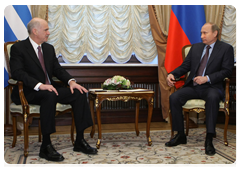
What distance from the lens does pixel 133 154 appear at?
8.45ft

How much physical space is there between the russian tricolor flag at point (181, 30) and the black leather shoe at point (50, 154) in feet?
7.31

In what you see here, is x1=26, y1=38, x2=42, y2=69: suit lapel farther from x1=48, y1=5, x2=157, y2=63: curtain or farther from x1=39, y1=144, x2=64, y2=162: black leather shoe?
x1=48, y1=5, x2=157, y2=63: curtain

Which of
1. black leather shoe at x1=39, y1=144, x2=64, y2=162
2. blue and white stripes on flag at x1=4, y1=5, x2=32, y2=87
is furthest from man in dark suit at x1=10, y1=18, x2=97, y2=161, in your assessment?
blue and white stripes on flag at x1=4, y1=5, x2=32, y2=87

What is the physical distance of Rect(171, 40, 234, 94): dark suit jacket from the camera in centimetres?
297

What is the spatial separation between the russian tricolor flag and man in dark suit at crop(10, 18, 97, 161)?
175 cm

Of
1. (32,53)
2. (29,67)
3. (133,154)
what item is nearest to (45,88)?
(29,67)

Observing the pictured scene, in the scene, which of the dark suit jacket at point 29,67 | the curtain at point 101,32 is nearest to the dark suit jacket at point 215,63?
the curtain at point 101,32

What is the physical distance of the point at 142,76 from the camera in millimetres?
Answer: 4367

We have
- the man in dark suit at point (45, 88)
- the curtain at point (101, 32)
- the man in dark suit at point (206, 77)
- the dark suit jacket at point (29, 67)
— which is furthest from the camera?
the curtain at point (101, 32)

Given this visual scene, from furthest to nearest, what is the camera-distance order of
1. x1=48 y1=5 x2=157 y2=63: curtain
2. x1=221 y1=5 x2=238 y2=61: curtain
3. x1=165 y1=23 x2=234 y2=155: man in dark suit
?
x1=221 y1=5 x2=238 y2=61: curtain → x1=48 y1=5 x2=157 y2=63: curtain → x1=165 y1=23 x2=234 y2=155: man in dark suit

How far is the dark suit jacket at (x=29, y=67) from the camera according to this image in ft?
8.59

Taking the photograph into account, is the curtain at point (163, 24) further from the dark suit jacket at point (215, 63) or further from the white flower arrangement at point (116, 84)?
the white flower arrangement at point (116, 84)

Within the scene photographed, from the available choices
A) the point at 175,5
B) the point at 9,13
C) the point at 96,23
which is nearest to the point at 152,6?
the point at 175,5

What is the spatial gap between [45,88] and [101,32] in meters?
1.94
